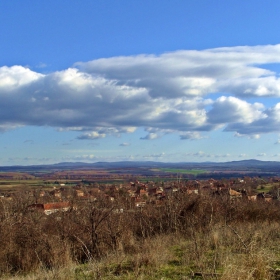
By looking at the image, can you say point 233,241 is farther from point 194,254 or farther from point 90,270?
point 90,270

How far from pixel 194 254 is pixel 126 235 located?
4.90m

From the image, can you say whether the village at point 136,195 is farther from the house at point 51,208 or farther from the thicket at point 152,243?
the thicket at point 152,243

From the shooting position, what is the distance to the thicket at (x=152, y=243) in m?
6.50

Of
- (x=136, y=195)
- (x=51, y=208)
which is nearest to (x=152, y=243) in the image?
(x=51, y=208)

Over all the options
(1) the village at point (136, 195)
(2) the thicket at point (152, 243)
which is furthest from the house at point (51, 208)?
(2) the thicket at point (152, 243)

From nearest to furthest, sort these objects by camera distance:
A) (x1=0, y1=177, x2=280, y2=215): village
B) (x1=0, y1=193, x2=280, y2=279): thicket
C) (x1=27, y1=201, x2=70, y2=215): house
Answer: (x1=0, y1=193, x2=280, y2=279): thicket, (x1=0, y1=177, x2=280, y2=215): village, (x1=27, y1=201, x2=70, y2=215): house

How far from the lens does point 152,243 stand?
8664 millimetres

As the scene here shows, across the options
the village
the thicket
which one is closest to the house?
the village

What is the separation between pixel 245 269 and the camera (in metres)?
5.58

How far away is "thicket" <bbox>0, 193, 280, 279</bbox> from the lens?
6496 mm

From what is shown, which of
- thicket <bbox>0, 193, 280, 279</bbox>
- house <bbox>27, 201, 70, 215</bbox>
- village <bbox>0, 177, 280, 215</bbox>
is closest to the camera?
thicket <bbox>0, 193, 280, 279</bbox>

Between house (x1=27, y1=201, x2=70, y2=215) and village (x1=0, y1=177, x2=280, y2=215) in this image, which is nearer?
village (x1=0, y1=177, x2=280, y2=215)

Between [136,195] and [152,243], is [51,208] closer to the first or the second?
[136,195]

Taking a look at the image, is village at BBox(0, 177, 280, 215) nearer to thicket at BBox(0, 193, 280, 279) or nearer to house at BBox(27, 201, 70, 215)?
house at BBox(27, 201, 70, 215)
